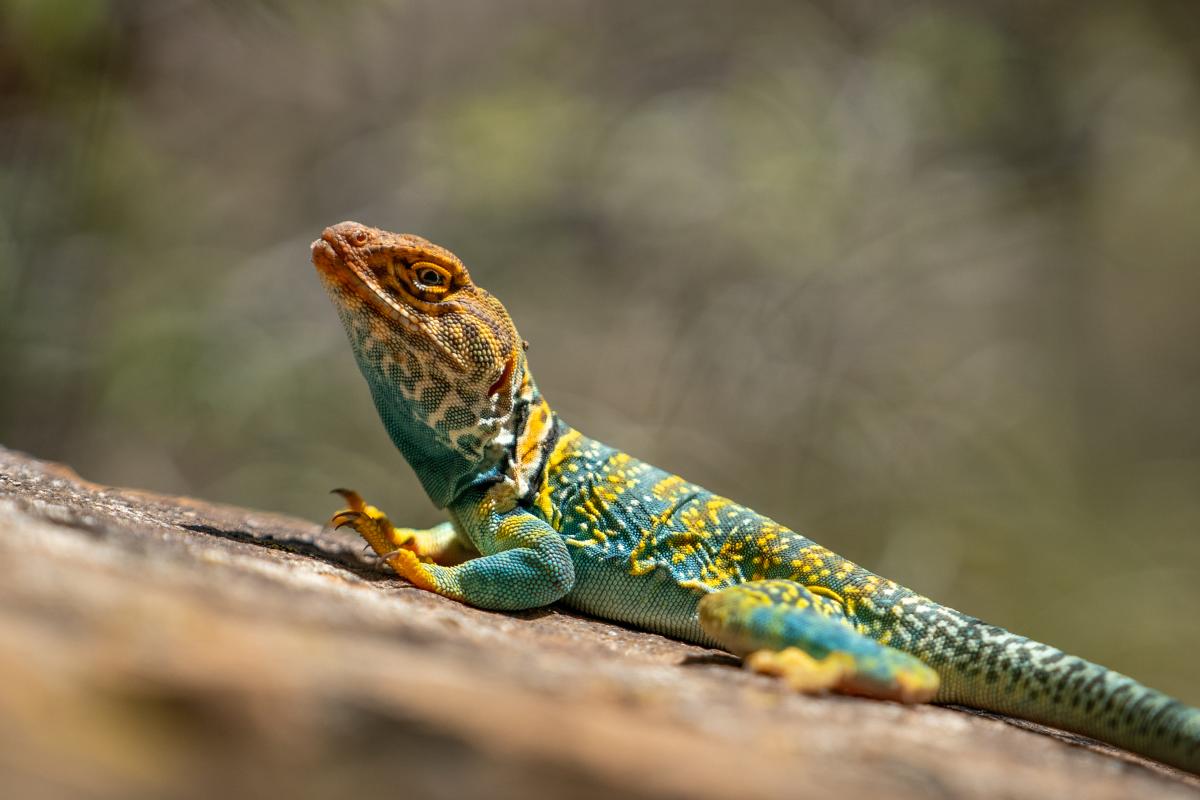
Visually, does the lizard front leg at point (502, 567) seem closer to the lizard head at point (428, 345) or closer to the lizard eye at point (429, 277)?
the lizard head at point (428, 345)

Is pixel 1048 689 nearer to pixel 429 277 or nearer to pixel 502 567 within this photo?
pixel 502 567

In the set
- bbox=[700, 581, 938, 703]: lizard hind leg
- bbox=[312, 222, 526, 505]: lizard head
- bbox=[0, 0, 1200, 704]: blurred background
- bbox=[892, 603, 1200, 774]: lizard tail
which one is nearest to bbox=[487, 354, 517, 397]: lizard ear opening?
bbox=[312, 222, 526, 505]: lizard head

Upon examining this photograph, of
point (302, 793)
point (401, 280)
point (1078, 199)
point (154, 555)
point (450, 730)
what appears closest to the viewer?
point (302, 793)

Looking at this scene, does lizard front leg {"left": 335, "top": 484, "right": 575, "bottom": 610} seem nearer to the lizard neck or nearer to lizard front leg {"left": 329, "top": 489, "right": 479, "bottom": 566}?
the lizard neck

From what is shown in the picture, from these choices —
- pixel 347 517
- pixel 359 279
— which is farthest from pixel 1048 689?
pixel 359 279

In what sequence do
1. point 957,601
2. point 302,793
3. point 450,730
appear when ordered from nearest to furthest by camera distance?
point 302,793 < point 450,730 < point 957,601

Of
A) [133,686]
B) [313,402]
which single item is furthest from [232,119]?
[133,686]

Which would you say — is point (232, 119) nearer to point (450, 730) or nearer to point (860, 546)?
point (860, 546)

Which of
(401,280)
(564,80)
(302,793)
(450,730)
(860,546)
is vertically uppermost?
(564,80)
